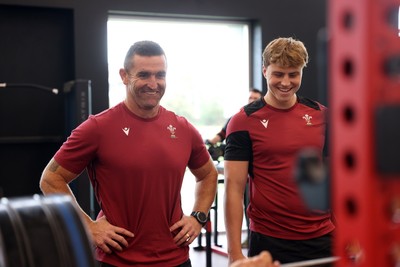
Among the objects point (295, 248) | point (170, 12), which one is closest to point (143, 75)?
point (295, 248)

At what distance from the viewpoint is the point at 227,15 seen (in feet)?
21.1

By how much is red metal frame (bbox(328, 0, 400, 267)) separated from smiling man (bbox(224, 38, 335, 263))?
163 cm

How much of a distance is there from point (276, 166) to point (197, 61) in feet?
13.6

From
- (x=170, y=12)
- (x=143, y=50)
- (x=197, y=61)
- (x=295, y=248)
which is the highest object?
(x=170, y=12)

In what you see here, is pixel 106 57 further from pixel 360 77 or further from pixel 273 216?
pixel 360 77

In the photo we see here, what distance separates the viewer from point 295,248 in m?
2.40

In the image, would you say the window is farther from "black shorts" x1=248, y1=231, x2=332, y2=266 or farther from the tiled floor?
"black shorts" x1=248, y1=231, x2=332, y2=266

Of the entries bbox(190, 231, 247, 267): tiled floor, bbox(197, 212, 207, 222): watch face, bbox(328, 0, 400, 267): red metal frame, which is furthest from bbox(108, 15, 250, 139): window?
bbox(328, 0, 400, 267): red metal frame

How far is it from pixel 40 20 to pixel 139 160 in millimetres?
3836

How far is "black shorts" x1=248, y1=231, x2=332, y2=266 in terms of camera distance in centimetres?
240

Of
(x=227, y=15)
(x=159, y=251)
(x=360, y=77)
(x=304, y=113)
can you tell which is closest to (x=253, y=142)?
(x=304, y=113)

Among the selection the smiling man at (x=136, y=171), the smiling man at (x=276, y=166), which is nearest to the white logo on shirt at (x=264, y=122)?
the smiling man at (x=276, y=166)

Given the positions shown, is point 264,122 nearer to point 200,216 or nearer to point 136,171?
point 200,216

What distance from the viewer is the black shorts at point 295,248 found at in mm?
2402
